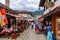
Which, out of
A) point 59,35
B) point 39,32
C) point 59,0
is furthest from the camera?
point 39,32

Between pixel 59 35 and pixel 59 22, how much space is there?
77 cm

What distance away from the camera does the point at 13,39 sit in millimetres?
20188

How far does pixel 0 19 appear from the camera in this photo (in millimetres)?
11328

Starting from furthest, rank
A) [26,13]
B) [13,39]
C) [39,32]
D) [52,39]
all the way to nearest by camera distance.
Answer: [26,13], [39,32], [13,39], [52,39]

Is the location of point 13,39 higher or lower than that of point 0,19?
lower

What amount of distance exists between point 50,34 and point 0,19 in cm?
349

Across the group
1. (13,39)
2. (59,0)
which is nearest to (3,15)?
(59,0)

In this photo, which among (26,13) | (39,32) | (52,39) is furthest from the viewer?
(26,13)

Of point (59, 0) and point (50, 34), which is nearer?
point (50, 34)

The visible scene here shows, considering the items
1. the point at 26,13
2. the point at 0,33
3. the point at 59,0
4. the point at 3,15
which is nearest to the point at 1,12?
the point at 3,15

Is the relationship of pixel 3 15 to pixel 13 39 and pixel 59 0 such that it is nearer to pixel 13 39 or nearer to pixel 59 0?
pixel 59 0

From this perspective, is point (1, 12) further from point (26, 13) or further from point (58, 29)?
point (26, 13)

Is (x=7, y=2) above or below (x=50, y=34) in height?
above

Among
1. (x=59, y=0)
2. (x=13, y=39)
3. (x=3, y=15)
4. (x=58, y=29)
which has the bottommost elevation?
(x=13, y=39)
